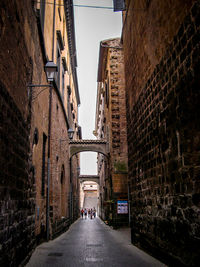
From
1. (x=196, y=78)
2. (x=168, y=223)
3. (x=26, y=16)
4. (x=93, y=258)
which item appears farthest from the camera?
(x=93, y=258)

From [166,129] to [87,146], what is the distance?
56.7 feet

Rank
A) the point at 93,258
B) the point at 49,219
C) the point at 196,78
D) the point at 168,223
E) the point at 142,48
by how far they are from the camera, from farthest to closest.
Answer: the point at 49,219
the point at 142,48
the point at 93,258
the point at 168,223
the point at 196,78

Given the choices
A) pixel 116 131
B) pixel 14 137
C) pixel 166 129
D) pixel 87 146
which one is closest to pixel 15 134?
pixel 14 137

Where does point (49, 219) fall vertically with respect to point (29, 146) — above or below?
below

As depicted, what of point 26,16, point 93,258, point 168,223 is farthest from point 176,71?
point 93,258

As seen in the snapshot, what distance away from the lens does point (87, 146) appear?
23125 mm

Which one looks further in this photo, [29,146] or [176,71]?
[29,146]

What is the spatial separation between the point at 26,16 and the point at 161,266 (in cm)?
672

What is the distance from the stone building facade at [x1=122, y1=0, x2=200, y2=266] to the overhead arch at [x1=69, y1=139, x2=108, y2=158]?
13092mm

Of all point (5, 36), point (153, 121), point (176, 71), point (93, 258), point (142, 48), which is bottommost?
point (93, 258)

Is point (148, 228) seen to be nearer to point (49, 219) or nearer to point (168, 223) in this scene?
point (168, 223)

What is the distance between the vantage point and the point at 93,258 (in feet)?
24.1

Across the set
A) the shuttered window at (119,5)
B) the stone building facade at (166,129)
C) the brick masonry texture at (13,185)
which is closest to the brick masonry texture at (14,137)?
the brick masonry texture at (13,185)

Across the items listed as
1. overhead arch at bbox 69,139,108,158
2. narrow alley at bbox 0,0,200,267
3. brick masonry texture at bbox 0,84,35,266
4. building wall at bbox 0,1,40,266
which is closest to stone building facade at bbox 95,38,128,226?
overhead arch at bbox 69,139,108,158
